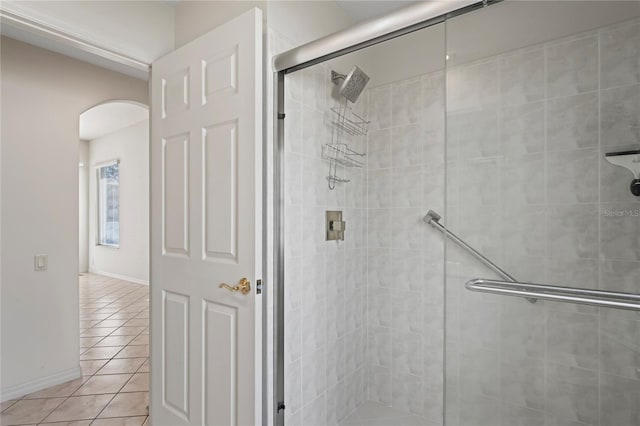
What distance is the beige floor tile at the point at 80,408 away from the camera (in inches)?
86.9

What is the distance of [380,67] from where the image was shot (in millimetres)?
2449

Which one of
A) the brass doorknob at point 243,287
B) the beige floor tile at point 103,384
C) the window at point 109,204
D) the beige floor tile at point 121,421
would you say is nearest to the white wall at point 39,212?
the beige floor tile at point 103,384

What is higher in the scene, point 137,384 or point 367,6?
point 367,6

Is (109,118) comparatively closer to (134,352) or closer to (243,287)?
(134,352)

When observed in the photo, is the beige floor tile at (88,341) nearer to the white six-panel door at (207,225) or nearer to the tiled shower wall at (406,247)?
the white six-panel door at (207,225)

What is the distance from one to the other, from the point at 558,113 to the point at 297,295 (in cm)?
135

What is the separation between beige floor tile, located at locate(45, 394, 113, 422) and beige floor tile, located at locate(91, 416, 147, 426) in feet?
0.32

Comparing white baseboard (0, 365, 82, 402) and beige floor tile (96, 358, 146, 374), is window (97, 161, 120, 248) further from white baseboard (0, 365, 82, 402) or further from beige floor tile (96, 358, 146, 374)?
white baseboard (0, 365, 82, 402)

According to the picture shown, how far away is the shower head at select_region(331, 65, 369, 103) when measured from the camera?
1937 mm

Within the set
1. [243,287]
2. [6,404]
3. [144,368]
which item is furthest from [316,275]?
[6,404]

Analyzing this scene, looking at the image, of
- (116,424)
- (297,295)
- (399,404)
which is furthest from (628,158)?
(116,424)

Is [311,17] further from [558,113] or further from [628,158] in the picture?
[628,158]

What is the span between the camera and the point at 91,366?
115 inches

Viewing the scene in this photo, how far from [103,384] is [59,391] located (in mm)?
286
